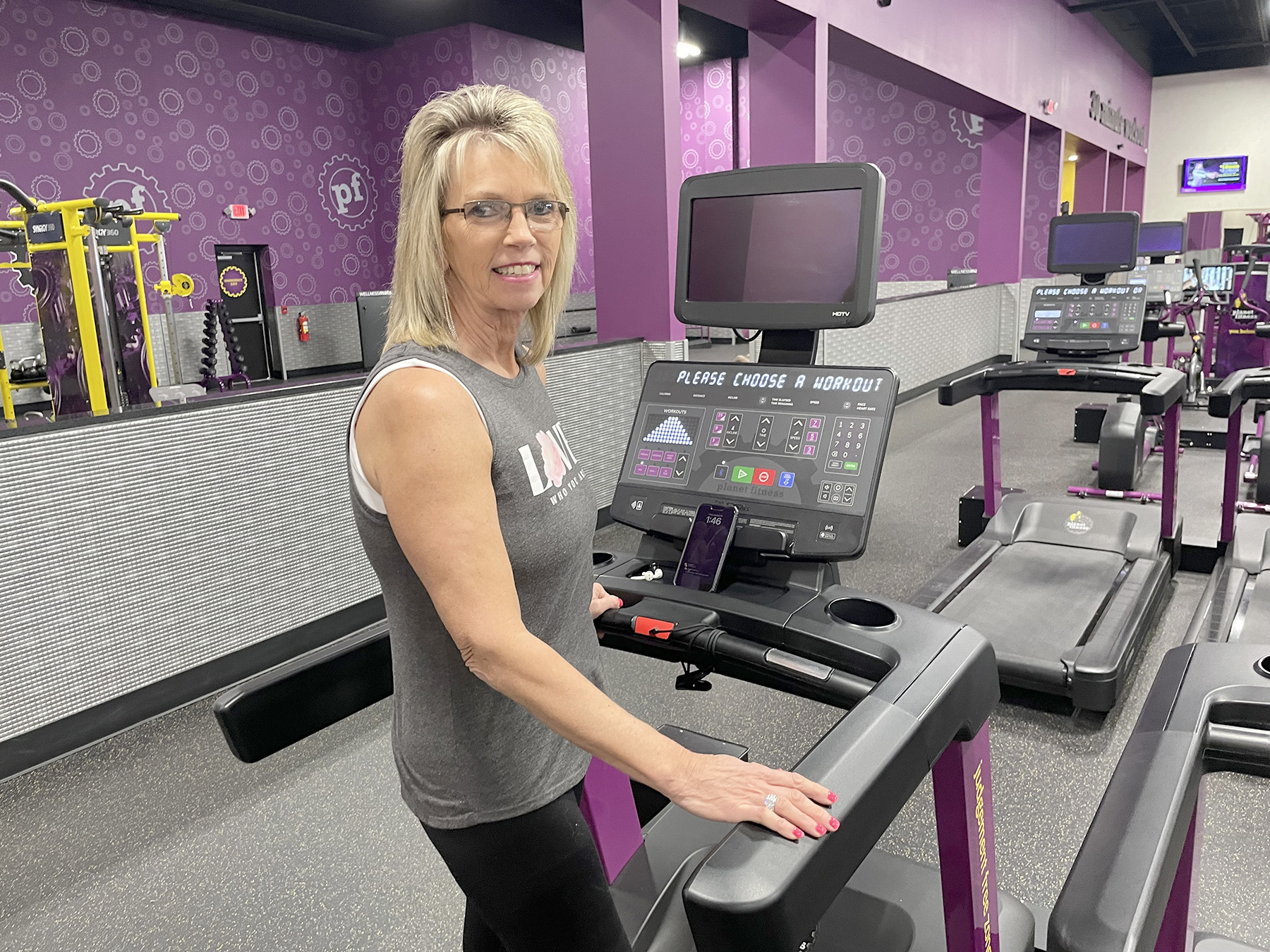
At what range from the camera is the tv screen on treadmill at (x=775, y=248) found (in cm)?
159

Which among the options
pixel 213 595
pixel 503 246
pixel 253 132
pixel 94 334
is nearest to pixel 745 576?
pixel 503 246

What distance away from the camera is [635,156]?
14.4ft

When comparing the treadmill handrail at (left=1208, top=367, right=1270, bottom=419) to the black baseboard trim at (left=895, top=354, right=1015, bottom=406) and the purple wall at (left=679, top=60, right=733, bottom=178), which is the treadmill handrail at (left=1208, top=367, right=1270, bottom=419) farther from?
the purple wall at (left=679, top=60, right=733, bottom=178)

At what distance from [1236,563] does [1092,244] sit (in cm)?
252

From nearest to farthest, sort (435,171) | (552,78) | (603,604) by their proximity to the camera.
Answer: (435,171), (603,604), (552,78)

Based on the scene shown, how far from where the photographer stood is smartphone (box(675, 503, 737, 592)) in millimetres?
1523

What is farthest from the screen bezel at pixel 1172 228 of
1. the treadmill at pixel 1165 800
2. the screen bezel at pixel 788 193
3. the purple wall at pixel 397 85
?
the treadmill at pixel 1165 800

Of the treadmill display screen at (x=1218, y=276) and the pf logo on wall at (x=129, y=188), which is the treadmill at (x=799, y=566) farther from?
the treadmill display screen at (x=1218, y=276)

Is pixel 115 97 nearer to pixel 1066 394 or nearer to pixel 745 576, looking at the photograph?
pixel 745 576

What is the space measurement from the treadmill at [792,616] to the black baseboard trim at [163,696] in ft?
4.11

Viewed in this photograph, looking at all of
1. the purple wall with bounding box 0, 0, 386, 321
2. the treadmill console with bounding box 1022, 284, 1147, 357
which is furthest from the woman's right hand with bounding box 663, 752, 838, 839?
the purple wall with bounding box 0, 0, 386, 321

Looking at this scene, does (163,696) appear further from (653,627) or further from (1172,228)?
(1172,228)

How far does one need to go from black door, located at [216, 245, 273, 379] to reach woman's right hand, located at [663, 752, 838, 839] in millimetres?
7733

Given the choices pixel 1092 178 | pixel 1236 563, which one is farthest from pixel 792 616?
pixel 1092 178
